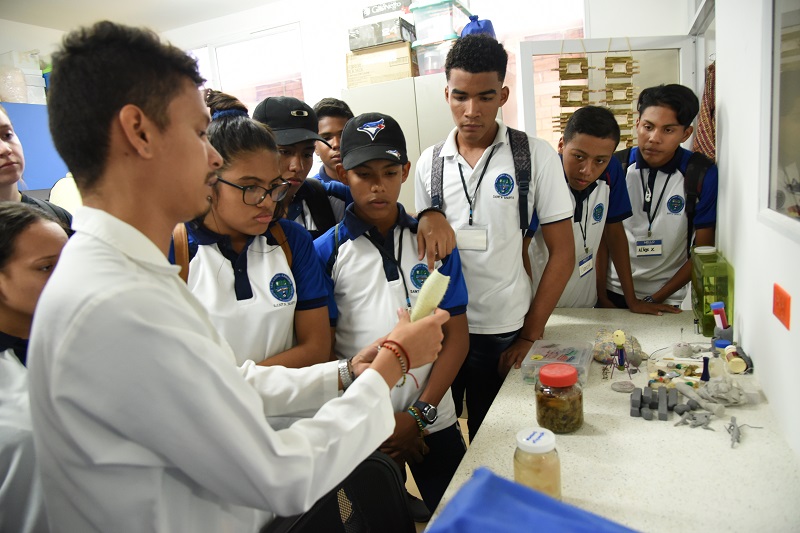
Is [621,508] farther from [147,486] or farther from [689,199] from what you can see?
[689,199]

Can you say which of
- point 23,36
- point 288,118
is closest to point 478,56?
point 288,118

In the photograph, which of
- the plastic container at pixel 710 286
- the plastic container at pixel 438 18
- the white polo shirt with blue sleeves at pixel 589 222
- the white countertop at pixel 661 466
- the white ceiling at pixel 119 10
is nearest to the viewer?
the white countertop at pixel 661 466

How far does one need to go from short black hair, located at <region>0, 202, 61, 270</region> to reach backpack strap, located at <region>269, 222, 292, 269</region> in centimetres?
50

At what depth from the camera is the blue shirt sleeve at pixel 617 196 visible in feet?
6.85

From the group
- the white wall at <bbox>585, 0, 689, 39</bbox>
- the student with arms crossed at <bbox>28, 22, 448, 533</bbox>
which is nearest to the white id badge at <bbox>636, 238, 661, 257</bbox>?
the student with arms crossed at <bbox>28, 22, 448, 533</bbox>

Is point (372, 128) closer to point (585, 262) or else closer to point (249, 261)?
point (249, 261)

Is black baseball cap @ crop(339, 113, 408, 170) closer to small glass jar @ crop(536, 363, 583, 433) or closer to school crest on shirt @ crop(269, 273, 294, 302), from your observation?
school crest on shirt @ crop(269, 273, 294, 302)

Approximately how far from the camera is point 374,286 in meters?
1.46

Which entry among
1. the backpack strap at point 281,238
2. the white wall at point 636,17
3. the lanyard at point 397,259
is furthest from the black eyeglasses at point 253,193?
the white wall at point 636,17

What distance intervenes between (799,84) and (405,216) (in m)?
0.98

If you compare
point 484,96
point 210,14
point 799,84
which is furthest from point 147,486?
point 210,14

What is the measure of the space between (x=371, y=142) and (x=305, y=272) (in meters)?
0.43

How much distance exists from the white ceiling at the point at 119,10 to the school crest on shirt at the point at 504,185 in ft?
13.7

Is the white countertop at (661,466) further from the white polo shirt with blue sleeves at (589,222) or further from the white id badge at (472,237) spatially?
the white polo shirt with blue sleeves at (589,222)
